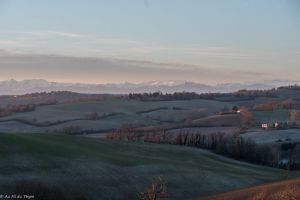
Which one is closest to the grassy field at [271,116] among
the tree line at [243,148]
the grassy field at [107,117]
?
the grassy field at [107,117]

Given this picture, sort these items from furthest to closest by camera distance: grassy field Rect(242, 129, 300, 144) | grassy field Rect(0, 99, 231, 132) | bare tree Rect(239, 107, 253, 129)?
grassy field Rect(0, 99, 231, 132), bare tree Rect(239, 107, 253, 129), grassy field Rect(242, 129, 300, 144)

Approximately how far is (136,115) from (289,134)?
72167 mm

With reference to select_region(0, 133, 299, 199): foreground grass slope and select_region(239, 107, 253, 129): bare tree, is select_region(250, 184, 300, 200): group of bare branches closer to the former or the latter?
select_region(0, 133, 299, 199): foreground grass slope

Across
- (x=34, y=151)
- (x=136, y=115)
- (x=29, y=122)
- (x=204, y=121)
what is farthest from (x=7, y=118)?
(x=34, y=151)

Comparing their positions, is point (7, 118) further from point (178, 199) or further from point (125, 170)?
point (178, 199)

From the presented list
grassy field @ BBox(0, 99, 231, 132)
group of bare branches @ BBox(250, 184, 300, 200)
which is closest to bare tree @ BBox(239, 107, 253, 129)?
grassy field @ BBox(0, 99, 231, 132)

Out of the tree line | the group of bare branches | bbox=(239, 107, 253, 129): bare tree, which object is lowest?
the tree line

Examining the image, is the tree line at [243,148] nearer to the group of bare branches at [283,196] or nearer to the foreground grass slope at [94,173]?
the foreground grass slope at [94,173]

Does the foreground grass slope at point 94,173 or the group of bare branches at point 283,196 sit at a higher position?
the group of bare branches at point 283,196

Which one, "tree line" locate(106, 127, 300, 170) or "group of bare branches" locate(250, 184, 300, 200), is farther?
"tree line" locate(106, 127, 300, 170)

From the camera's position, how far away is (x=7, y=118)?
16762 centimetres

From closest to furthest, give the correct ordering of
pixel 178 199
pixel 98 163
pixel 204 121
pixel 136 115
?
pixel 178 199 → pixel 98 163 → pixel 204 121 → pixel 136 115

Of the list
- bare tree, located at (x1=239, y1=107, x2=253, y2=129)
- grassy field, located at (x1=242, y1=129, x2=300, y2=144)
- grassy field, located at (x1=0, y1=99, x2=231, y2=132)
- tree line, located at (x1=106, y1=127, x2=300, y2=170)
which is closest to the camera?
tree line, located at (x1=106, y1=127, x2=300, y2=170)

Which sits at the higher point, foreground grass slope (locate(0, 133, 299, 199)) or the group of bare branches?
the group of bare branches
